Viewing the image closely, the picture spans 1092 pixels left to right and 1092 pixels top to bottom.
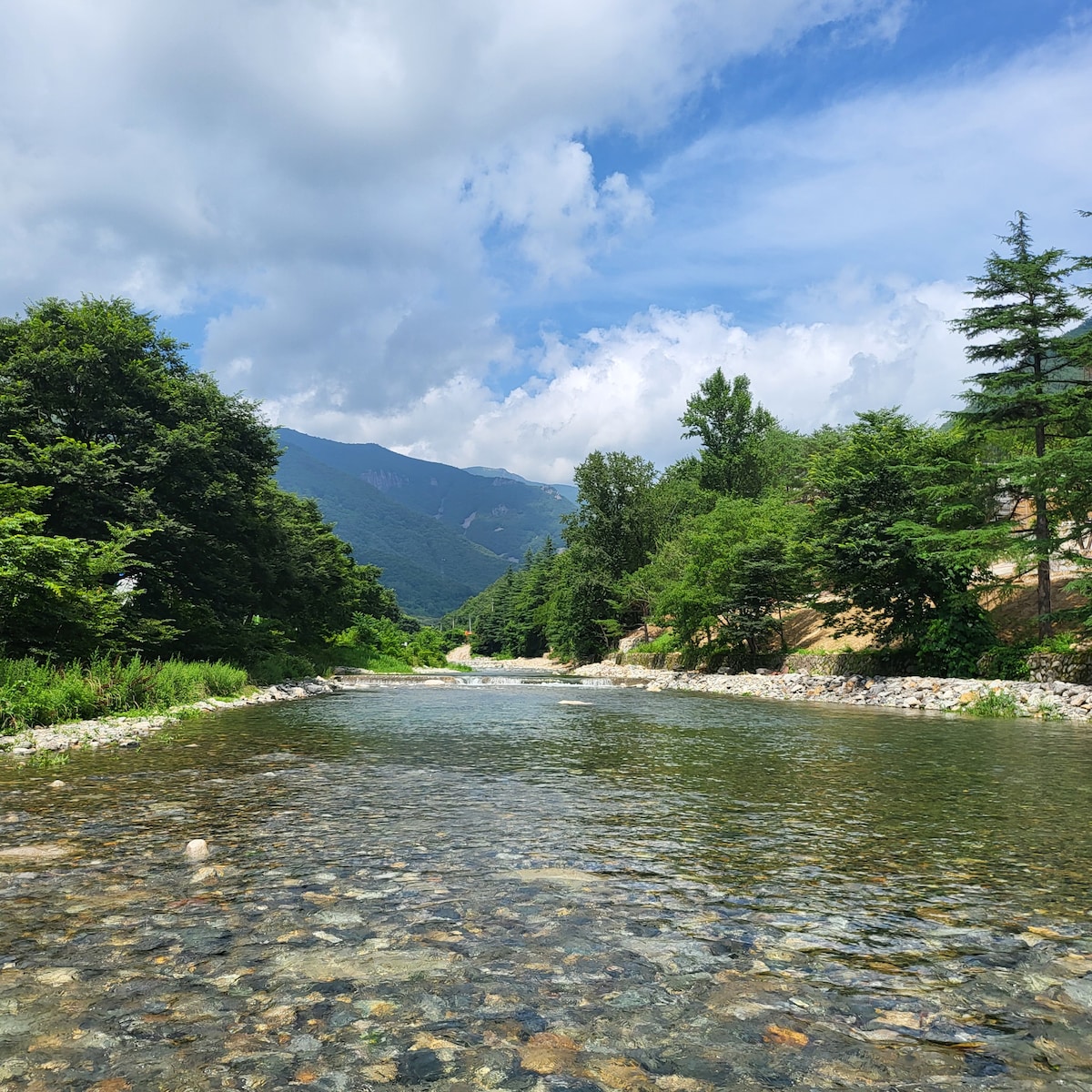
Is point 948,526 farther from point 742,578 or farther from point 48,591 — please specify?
point 48,591

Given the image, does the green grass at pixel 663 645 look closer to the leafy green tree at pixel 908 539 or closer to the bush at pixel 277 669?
the leafy green tree at pixel 908 539

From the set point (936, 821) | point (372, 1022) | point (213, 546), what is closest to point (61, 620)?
point (213, 546)

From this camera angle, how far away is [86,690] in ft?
58.3

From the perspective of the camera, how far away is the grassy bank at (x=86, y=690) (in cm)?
1547

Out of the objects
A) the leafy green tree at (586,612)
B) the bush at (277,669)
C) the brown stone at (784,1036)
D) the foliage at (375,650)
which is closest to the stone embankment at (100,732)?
the bush at (277,669)

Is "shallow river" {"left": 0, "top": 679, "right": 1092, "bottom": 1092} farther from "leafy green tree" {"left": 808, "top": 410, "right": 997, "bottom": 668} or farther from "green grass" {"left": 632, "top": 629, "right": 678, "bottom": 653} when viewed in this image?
"green grass" {"left": 632, "top": 629, "right": 678, "bottom": 653}

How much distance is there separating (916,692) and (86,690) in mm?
27641

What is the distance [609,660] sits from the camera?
74062mm

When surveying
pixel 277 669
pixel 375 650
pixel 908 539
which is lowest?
pixel 375 650

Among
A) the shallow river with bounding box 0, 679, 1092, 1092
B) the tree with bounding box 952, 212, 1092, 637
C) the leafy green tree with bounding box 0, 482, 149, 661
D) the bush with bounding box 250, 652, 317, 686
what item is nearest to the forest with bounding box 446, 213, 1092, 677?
the tree with bounding box 952, 212, 1092, 637

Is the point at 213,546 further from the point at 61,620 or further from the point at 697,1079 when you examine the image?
the point at 697,1079

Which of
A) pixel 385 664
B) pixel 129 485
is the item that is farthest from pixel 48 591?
pixel 385 664

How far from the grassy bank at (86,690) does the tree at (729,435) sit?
214ft

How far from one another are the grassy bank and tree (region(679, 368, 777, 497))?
65.2 meters
